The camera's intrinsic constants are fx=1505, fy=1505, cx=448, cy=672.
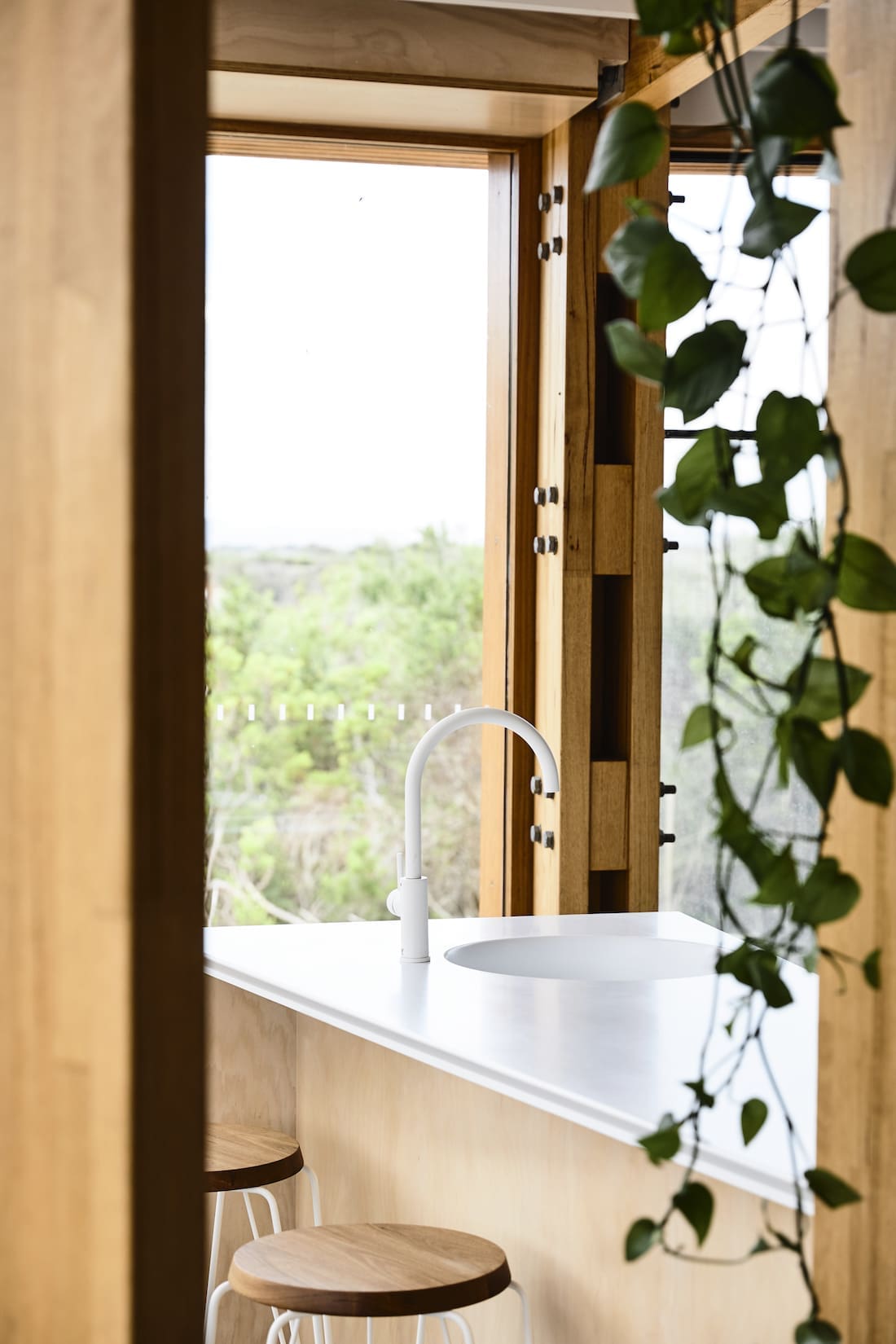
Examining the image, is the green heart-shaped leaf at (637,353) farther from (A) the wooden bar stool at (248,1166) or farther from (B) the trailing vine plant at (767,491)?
(A) the wooden bar stool at (248,1166)

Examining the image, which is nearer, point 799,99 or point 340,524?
point 799,99

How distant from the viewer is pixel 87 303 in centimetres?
67

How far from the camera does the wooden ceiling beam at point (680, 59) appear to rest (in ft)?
8.52

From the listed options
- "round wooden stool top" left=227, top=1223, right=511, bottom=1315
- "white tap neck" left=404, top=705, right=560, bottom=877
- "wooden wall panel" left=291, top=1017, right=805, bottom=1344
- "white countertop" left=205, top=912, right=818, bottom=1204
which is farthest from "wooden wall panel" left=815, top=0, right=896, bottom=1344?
"white tap neck" left=404, top=705, right=560, bottom=877

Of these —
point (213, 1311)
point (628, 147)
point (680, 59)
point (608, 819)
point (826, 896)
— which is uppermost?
point (680, 59)

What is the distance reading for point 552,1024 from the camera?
6.53ft

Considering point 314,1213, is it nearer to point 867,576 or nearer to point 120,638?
point 867,576

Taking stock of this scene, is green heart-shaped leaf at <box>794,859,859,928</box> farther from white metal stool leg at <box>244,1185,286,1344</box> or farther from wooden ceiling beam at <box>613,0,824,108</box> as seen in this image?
wooden ceiling beam at <box>613,0,824,108</box>

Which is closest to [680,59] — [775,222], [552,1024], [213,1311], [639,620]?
[639,620]

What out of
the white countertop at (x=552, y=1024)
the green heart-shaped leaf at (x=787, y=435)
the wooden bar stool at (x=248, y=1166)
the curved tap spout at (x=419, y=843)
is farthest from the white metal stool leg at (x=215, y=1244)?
the green heart-shaped leaf at (x=787, y=435)

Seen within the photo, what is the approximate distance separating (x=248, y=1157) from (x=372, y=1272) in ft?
2.05

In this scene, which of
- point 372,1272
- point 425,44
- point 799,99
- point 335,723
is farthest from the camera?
point 335,723

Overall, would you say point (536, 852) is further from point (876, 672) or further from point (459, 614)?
point (876, 672)

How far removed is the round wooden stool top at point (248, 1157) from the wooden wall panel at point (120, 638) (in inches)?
65.2
